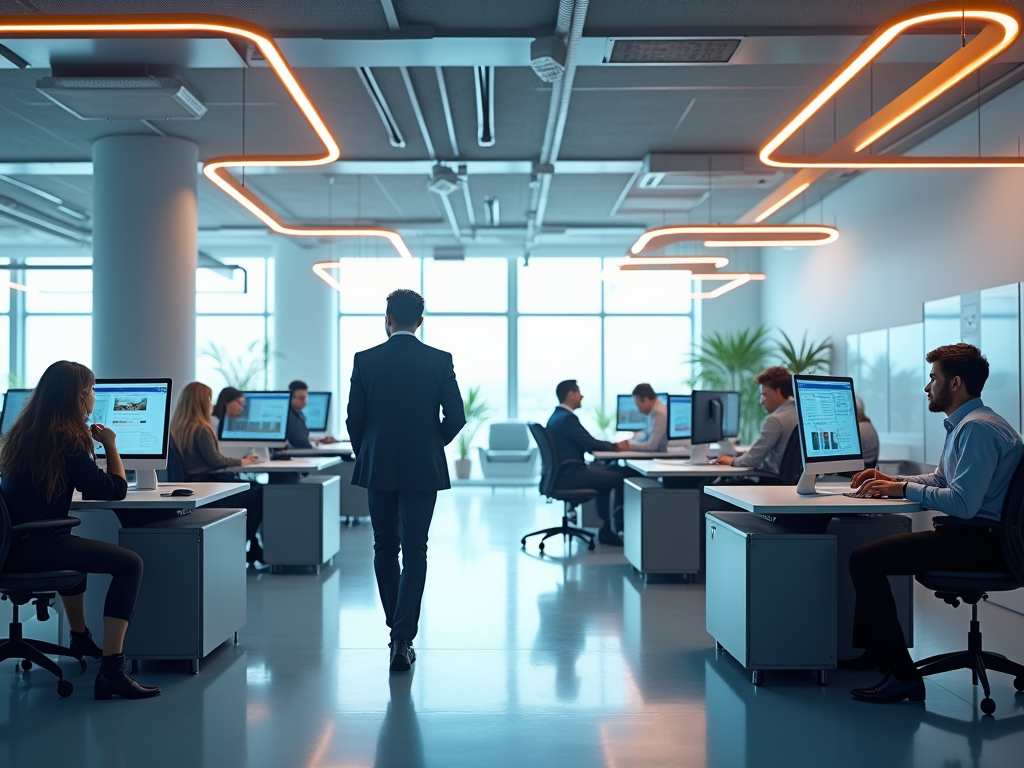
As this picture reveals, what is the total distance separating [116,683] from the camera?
379 cm

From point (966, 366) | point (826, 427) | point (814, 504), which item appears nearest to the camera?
point (966, 366)

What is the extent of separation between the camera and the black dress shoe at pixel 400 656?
427 centimetres

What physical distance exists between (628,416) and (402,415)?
611 centimetres

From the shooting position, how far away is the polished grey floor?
10.6 ft

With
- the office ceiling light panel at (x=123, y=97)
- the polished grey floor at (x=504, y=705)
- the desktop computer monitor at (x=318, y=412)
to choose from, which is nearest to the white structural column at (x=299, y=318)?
the desktop computer monitor at (x=318, y=412)

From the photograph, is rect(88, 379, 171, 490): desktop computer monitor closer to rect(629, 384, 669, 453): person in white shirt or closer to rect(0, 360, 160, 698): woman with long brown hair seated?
rect(0, 360, 160, 698): woman with long brown hair seated

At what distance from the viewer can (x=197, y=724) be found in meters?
3.51

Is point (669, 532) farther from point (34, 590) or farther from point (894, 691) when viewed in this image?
point (34, 590)

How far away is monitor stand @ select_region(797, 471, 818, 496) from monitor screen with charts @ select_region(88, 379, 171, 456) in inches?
125

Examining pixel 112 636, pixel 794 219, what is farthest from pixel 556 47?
pixel 794 219

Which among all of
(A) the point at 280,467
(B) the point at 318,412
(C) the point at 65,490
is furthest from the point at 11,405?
(C) the point at 65,490

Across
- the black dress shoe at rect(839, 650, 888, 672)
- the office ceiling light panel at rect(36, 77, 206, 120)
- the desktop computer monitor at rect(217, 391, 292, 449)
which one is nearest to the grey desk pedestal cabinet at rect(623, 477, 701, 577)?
the black dress shoe at rect(839, 650, 888, 672)

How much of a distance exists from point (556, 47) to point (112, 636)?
13.1 ft

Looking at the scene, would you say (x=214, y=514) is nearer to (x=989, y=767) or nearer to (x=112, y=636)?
(x=112, y=636)
